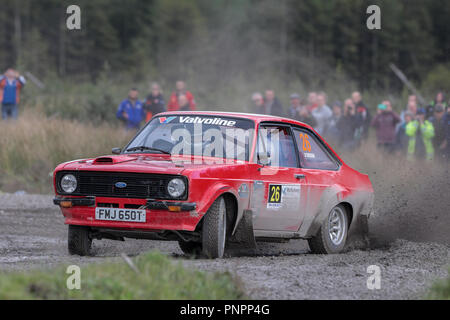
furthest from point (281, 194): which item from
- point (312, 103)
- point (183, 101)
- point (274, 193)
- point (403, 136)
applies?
point (312, 103)

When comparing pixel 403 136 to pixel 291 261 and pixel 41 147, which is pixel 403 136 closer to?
pixel 41 147

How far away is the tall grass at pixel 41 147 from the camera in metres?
16.7

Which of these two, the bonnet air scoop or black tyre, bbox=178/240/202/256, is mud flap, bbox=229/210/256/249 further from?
the bonnet air scoop

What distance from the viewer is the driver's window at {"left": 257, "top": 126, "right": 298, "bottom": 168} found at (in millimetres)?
8930

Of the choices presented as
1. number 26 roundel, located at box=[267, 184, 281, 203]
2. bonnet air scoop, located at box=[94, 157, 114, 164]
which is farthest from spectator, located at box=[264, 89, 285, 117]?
bonnet air scoop, located at box=[94, 157, 114, 164]

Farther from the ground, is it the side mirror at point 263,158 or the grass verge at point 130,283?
the side mirror at point 263,158

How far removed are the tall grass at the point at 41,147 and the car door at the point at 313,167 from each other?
807 cm

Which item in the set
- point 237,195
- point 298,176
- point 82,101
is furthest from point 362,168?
point 82,101

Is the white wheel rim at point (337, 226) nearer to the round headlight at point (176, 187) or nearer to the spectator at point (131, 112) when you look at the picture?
the round headlight at point (176, 187)

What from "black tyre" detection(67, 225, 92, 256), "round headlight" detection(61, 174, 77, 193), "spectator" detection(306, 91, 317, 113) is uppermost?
"spectator" detection(306, 91, 317, 113)

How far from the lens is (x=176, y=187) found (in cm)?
763

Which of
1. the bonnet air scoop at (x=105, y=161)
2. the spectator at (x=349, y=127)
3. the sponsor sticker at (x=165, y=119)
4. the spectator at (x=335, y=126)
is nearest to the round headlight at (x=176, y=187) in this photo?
the bonnet air scoop at (x=105, y=161)

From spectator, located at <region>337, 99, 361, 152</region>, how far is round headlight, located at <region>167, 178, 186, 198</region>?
12004mm

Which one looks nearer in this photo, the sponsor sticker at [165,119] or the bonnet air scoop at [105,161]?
the bonnet air scoop at [105,161]
